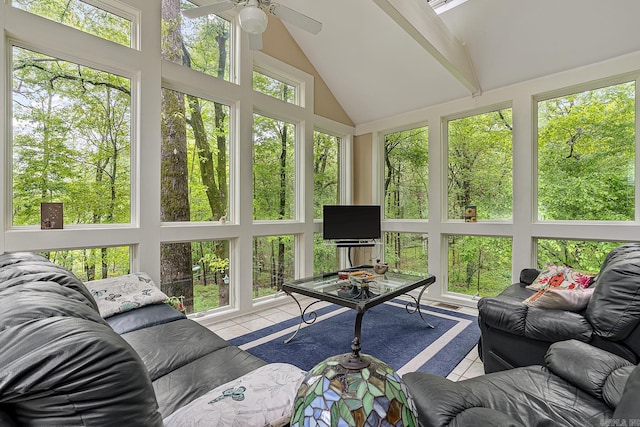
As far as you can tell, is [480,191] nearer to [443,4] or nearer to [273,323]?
[443,4]

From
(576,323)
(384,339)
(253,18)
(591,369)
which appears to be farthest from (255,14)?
(384,339)

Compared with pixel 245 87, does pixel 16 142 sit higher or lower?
lower

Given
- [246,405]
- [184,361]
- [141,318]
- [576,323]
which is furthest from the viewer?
[141,318]

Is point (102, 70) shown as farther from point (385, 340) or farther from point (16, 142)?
point (385, 340)

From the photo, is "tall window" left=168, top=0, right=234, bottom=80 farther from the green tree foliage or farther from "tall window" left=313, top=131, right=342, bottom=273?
the green tree foliage

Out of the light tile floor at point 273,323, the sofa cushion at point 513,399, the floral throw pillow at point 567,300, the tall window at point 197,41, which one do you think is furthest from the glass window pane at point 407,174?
the sofa cushion at point 513,399

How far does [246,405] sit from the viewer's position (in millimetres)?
1013

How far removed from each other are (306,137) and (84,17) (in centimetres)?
272

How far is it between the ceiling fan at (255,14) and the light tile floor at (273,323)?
277 centimetres

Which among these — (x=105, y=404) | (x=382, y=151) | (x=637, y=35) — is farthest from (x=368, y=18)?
(x=105, y=404)

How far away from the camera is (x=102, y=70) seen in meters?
2.91

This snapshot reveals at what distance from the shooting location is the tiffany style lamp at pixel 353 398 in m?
0.63

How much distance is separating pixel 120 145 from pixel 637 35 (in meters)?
5.05

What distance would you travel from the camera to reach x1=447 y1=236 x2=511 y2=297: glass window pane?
3945 millimetres
